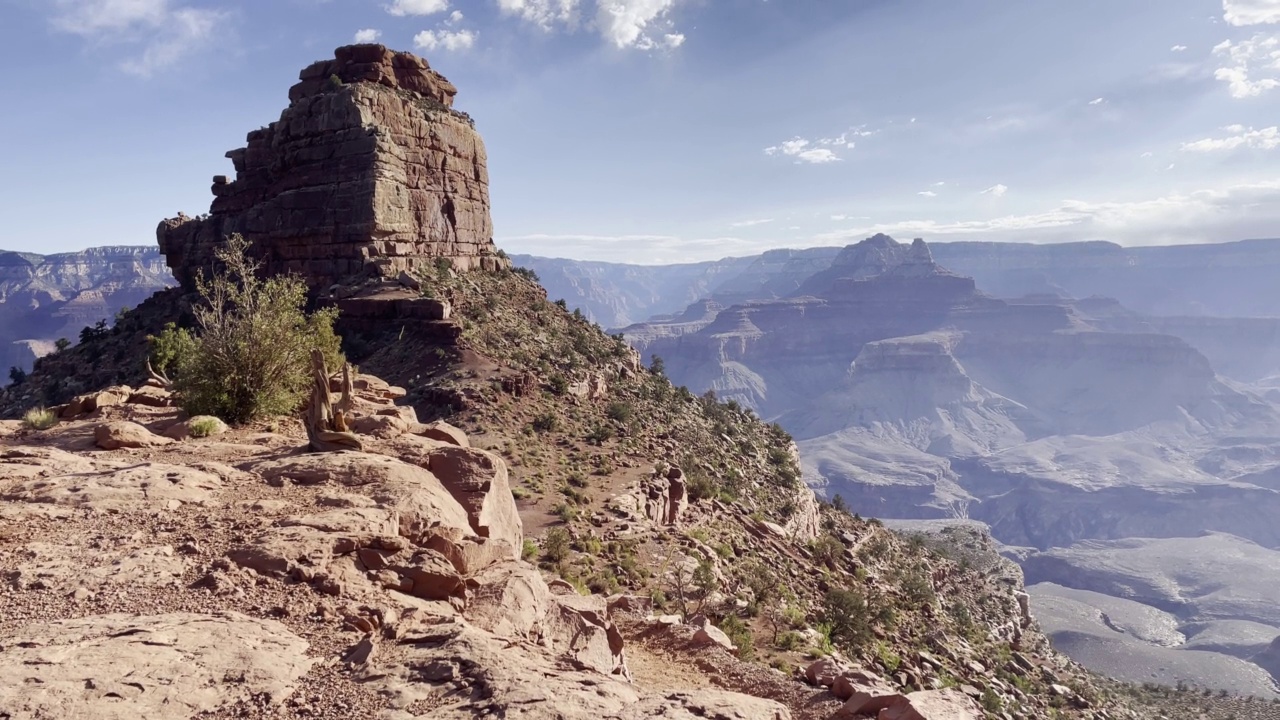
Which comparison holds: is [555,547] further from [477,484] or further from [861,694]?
[861,694]

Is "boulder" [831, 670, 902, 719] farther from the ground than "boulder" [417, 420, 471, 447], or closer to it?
closer to it

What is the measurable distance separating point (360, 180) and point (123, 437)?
114 ft

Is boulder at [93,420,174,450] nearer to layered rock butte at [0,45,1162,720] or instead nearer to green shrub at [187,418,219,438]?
layered rock butte at [0,45,1162,720]

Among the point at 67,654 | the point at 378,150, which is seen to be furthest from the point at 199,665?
the point at 378,150

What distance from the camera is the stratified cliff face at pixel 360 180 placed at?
44938mm

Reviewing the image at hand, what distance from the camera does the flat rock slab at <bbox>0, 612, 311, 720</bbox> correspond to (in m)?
5.77

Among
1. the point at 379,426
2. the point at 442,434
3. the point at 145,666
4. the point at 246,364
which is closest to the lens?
the point at 145,666

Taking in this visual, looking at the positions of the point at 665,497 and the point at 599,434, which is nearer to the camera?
the point at 665,497

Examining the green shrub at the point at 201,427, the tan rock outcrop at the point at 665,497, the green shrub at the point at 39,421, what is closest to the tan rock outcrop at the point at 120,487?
the green shrub at the point at 201,427

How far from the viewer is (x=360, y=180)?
44625mm

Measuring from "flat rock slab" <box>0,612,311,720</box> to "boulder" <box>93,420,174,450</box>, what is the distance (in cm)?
766

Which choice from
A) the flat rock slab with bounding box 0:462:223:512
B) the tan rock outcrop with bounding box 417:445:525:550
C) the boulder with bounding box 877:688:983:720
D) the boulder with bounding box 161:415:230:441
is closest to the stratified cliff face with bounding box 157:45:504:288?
the boulder with bounding box 161:415:230:441

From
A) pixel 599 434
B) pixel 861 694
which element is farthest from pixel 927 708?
pixel 599 434

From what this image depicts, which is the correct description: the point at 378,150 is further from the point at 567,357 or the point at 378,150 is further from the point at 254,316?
the point at 254,316
